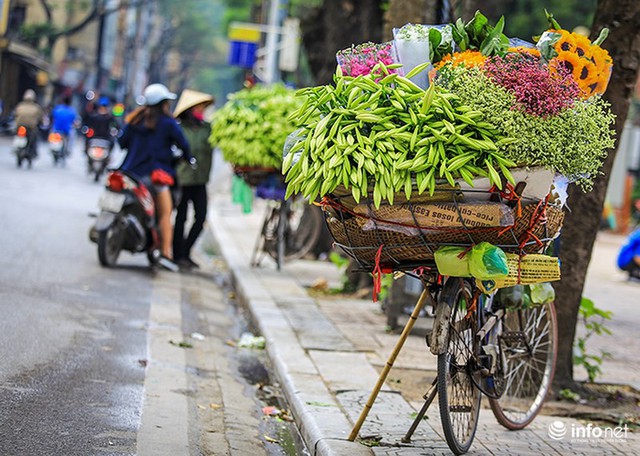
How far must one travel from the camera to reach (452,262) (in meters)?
4.93

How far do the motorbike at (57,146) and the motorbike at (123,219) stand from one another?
A: 16431 millimetres

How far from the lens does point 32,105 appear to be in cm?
2648

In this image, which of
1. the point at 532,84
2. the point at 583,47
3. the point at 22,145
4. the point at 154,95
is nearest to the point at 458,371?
the point at 532,84

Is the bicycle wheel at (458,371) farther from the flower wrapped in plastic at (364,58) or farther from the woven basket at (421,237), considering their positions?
the flower wrapped in plastic at (364,58)

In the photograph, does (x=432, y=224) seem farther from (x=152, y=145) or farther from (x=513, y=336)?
(x=152, y=145)

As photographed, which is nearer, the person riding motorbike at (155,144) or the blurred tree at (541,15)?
the person riding motorbike at (155,144)

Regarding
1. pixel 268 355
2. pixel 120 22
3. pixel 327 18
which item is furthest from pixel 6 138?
pixel 120 22

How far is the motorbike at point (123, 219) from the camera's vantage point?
36.6 ft

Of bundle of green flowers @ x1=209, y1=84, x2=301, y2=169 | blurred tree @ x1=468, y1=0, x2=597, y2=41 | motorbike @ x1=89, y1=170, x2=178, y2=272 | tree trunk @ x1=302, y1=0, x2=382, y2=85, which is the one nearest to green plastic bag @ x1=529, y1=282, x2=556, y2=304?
bundle of green flowers @ x1=209, y1=84, x2=301, y2=169

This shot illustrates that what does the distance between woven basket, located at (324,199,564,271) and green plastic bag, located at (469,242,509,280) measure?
9cm

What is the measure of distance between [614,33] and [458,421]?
122 inches

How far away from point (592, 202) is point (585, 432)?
1.69 metres

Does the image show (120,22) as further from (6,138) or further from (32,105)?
(32,105)

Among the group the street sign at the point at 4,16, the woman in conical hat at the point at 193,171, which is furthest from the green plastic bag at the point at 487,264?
the street sign at the point at 4,16
